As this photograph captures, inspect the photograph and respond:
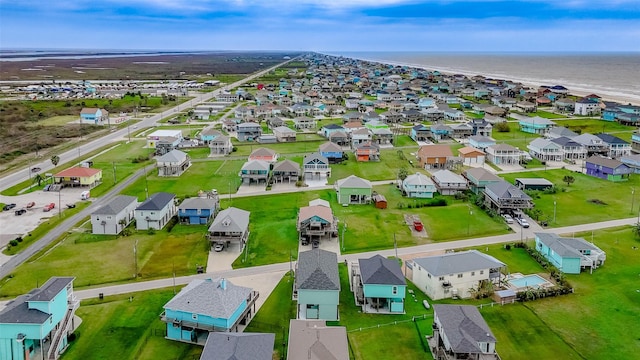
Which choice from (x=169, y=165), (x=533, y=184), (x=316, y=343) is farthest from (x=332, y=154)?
(x=316, y=343)

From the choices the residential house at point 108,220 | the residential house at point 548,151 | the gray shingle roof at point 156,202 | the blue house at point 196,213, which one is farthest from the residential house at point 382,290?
the residential house at point 548,151

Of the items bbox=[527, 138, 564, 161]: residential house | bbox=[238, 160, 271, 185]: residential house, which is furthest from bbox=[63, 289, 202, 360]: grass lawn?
bbox=[527, 138, 564, 161]: residential house

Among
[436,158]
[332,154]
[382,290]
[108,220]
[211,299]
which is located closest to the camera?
[211,299]

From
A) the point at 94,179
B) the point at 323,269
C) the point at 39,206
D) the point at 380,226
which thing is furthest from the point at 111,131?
the point at 323,269

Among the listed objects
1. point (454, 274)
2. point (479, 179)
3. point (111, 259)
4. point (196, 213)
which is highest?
point (479, 179)

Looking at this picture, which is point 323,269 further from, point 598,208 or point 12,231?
point 598,208

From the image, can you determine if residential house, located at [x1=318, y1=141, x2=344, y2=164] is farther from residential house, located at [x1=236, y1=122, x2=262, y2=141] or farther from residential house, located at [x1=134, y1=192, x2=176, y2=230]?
residential house, located at [x1=134, y1=192, x2=176, y2=230]

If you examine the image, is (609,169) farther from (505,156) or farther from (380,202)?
(380,202)

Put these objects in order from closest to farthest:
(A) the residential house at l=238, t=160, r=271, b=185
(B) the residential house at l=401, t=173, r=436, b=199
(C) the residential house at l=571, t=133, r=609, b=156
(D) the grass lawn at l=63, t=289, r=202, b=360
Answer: (D) the grass lawn at l=63, t=289, r=202, b=360 → (B) the residential house at l=401, t=173, r=436, b=199 → (A) the residential house at l=238, t=160, r=271, b=185 → (C) the residential house at l=571, t=133, r=609, b=156
